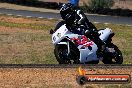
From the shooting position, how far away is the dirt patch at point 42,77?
33.1 feet

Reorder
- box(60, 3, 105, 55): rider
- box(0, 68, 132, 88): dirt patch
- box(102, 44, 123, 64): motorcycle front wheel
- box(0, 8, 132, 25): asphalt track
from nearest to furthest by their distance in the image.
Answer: box(0, 68, 132, 88): dirt patch < box(60, 3, 105, 55): rider < box(102, 44, 123, 64): motorcycle front wheel < box(0, 8, 132, 25): asphalt track

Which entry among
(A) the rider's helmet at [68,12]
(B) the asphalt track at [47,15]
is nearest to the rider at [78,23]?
(A) the rider's helmet at [68,12]

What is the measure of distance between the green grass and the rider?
3.37 meters

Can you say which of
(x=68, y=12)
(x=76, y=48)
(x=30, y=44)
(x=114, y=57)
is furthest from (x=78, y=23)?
(x=30, y=44)

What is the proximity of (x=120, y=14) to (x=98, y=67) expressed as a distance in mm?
29813

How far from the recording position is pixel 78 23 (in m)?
12.4

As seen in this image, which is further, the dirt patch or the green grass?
the green grass

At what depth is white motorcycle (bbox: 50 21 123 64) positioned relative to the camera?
12.5 m

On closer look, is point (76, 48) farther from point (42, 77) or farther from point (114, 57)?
point (42, 77)

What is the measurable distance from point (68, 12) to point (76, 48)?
3.76 feet

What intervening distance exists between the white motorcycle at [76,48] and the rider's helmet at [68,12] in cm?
25

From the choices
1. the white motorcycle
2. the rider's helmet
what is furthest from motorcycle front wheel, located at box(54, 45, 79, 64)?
the rider's helmet

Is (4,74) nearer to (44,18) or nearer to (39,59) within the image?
(39,59)

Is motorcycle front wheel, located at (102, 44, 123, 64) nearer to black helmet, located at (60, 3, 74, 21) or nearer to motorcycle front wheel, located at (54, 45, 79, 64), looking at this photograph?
motorcycle front wheel, located at (54, 45, 79, 64)
